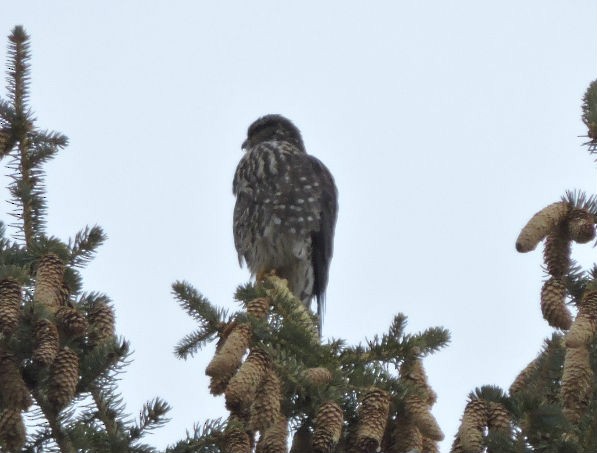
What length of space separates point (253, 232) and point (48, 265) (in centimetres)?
348

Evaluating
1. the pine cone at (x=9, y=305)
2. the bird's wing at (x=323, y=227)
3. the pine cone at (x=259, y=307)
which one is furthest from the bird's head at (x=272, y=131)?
the pine cone at (x=9, y=305)

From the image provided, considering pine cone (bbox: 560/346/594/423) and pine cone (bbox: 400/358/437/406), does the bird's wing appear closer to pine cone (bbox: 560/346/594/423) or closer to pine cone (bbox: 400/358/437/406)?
pine cone (bbox: 400/358/437/406)

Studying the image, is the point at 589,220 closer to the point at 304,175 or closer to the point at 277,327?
the point at 277,327

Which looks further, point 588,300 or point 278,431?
point 278,431

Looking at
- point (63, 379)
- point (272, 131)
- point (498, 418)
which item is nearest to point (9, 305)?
point (63, 379)

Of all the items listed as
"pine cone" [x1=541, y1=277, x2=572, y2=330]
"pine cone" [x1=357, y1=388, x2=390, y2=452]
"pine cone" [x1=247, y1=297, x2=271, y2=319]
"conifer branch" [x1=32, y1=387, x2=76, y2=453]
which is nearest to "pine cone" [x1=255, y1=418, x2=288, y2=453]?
"pine cone" [x1=357, y1=388, x2=390, y2=452]

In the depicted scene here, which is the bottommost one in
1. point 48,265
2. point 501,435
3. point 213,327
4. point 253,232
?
point 501,435

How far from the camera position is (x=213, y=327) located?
3.56 meters

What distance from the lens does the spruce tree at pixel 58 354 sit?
8.00ft

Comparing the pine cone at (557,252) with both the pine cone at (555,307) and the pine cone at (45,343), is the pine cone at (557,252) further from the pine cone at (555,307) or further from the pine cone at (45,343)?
the pine cone at (45,343)

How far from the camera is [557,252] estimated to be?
8.79 ft

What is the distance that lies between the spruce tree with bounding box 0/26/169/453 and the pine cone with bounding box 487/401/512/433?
0.95 metres

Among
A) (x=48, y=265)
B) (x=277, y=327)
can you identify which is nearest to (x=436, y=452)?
(x=277, y=327)

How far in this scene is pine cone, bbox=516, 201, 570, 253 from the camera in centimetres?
254
